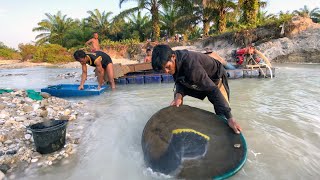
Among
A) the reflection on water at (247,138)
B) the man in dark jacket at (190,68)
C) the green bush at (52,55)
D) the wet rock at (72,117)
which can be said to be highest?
the green bush at (52,55)

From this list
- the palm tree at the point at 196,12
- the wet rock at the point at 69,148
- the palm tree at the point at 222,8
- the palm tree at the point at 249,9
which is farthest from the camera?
the palm tree at the point at 196,12

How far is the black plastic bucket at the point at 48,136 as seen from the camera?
3000mm

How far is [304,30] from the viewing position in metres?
17.5

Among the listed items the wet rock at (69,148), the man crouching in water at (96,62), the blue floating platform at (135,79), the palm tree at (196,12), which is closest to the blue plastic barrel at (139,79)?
the blue floating platform at (135,79)

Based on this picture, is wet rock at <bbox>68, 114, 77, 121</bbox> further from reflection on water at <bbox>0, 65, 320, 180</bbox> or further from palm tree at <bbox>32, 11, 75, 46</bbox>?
palm tree at <bbox>32, 11, 75, 46</bbox>

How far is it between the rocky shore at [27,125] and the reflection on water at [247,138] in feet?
0.59

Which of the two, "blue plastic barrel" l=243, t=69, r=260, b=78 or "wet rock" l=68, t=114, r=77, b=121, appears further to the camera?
"blue plastic barrel" l=243, t=69, r=260, b=78

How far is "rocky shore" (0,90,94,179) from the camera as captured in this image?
118 inches

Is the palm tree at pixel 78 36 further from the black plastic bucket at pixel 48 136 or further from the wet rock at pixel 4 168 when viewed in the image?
the wet rock at pixel 4 168

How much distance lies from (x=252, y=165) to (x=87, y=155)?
203 cm

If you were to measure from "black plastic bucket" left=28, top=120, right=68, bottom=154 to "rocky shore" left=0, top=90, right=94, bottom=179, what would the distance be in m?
0.09

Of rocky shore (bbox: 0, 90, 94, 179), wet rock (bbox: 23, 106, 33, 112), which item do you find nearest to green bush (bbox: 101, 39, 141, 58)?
rocky shore (bbox: 0, 90, 94, 179)

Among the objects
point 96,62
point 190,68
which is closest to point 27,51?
point 96,62

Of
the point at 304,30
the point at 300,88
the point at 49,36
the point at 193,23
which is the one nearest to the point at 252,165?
the point at 300,88
